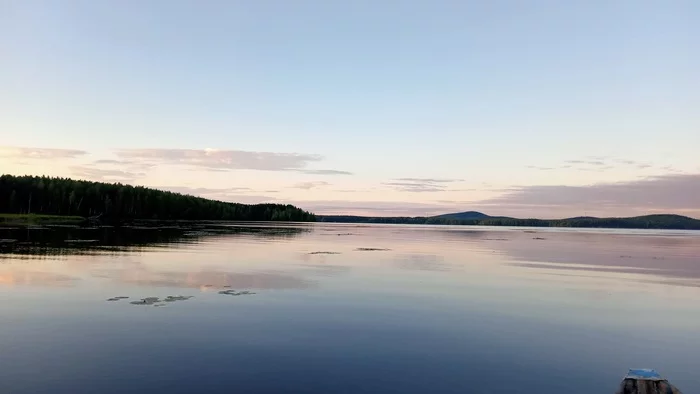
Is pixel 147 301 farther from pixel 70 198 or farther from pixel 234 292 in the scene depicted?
pixel 70 198

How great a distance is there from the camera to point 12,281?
28.3m

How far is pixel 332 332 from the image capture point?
62.1 ft

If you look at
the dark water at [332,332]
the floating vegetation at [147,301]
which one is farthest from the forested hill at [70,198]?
the floating vegetation at [147,301]

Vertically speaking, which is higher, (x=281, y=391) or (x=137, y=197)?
(x=137, y=197)

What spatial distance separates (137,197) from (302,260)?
536 feet

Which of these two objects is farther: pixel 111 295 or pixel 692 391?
pixel 111 295

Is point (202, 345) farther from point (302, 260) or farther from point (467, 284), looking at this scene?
point (302, 260)

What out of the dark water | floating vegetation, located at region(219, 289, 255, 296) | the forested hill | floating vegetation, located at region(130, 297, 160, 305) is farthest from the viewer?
the forested hill

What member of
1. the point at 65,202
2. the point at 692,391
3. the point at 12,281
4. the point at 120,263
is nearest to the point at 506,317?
the point at 692,391

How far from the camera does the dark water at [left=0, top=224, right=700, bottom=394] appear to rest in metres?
13.6

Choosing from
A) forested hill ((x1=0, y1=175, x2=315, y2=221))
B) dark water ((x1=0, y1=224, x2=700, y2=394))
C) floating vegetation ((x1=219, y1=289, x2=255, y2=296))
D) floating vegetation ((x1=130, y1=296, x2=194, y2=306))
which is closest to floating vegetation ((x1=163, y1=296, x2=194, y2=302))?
floating vegetation ((x1=130, y1=296, x2=194, y2=306))

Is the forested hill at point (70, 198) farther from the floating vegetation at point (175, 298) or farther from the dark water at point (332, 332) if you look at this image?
the floating vegetation at point (175, 298)

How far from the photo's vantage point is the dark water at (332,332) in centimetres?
1359

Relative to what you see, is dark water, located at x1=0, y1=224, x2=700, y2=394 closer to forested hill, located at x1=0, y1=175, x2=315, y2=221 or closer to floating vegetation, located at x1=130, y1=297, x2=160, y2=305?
floating vegetation, located at x1=130, y1=297, x2=160, y2=305
